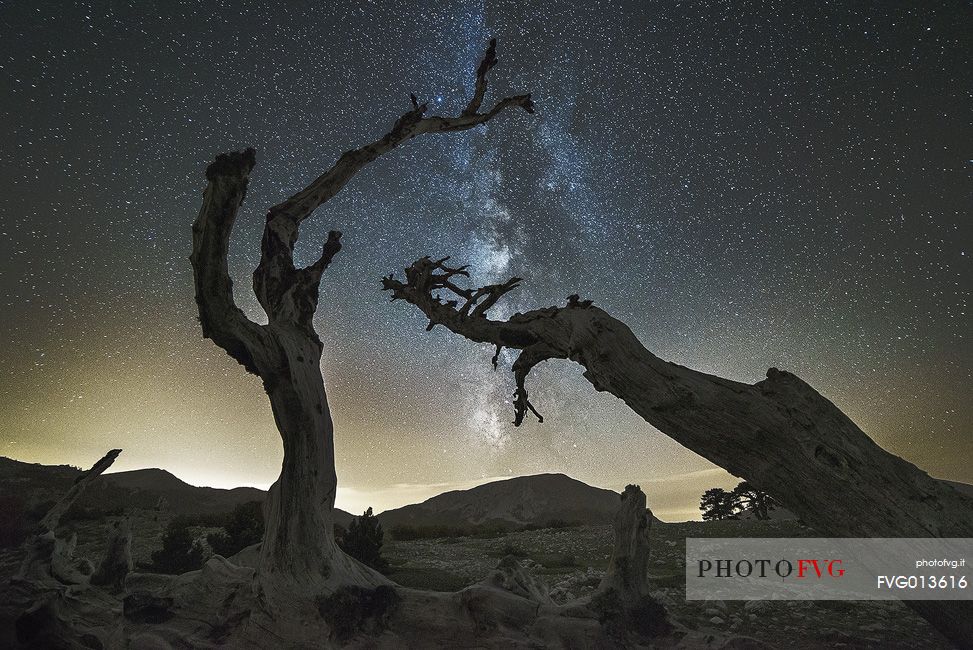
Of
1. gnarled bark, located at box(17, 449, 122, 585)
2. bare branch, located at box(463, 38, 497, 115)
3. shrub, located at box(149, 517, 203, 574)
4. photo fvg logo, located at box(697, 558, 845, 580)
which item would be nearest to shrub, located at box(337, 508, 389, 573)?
shrub, located at box(149, 517, 203, 574)

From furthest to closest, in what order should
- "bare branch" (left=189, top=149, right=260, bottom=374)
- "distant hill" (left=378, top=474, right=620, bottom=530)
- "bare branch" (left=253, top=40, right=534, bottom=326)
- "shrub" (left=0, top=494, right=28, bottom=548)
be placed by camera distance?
"distant hill" (left=378, top=474, right=620, bottom=530), "shrub" (left=0, top=494, right=28, bottom=548), "bare branch" (left=253, top=40, right=534, bottom=326), "bare branch" (left=189, top=149, right=260, bottom=374)

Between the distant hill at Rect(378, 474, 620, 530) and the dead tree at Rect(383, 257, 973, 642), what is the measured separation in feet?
165

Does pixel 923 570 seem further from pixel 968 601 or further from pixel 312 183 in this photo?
pixel 312 183

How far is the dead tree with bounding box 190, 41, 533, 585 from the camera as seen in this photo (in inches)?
192

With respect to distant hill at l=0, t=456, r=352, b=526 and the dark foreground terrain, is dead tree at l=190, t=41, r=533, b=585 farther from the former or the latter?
distant hill at l=0, t=456, r=352, b=526

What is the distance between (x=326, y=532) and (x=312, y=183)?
15.6 feet

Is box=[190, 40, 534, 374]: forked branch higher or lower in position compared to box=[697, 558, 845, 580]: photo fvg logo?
higher

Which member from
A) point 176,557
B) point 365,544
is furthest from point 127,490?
point 365,544

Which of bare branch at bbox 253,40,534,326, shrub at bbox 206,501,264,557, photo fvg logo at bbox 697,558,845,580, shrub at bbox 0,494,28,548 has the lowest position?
shrub at bbox 0,494,28,548

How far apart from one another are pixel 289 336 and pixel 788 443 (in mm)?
5621

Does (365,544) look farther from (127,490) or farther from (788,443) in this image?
(127,490)

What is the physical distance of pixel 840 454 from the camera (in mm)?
3834

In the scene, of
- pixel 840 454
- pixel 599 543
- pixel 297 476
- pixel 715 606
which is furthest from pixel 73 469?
pixel 840 454

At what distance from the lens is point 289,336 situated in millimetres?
6000
